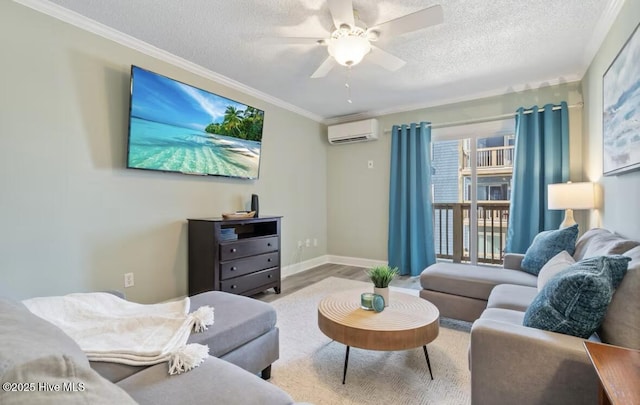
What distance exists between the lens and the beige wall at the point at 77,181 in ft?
6.56

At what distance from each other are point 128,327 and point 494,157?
433 cm

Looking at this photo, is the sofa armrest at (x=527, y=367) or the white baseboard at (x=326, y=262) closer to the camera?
the sofa armrest at (x=527, y=367)

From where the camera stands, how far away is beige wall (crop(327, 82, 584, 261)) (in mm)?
3906

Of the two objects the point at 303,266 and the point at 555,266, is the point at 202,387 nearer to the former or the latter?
the point at 555,266

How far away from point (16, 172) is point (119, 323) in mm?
1487

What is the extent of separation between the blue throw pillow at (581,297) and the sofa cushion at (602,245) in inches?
19.1

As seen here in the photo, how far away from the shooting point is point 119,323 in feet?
4.66

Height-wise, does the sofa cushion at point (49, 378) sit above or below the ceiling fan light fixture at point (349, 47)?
below

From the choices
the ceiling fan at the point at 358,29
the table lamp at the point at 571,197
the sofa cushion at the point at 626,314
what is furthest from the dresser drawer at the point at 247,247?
the table lamp at the point at 571,197

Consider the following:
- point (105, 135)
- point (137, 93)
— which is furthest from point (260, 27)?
point (105, 135)

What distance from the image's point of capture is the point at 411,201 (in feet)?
13.8

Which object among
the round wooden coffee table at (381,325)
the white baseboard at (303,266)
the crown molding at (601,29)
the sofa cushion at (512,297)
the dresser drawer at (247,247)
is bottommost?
the white baseboard at (303,266)

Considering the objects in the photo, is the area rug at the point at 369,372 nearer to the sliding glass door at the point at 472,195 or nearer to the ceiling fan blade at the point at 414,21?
the sliding glass door at the point at 472,195

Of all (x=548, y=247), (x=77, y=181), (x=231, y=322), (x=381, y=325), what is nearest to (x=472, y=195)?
(x=548, y=247)
